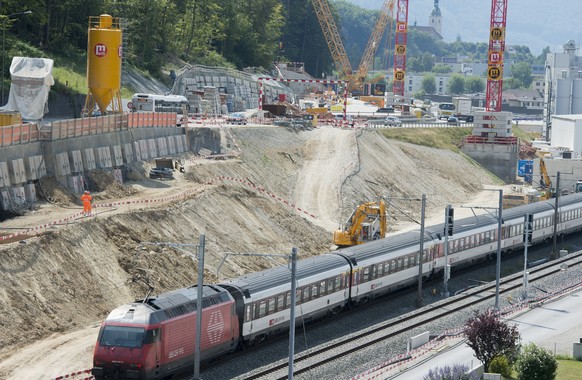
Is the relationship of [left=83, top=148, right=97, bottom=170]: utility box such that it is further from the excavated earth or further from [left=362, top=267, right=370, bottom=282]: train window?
[left=362, top=267, right=370, bottom=282]: train window


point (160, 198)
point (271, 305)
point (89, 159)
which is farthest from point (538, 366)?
point (89, 159)

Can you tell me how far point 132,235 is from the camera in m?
55.2

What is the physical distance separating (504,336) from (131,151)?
119ft

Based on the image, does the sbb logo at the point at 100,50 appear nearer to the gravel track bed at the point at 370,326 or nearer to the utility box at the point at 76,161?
the utility box at the point at 76,161

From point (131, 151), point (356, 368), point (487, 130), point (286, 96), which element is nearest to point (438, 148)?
point (487, 130)

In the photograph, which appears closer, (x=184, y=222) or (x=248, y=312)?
(x=248, y=312)

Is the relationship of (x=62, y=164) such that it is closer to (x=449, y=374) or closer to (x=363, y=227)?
(x=363, y=227)

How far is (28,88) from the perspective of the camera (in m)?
72.9

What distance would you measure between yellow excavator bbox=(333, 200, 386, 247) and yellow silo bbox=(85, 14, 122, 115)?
62.6 ft

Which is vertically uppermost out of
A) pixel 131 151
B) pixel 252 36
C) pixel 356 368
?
pixel 252 36

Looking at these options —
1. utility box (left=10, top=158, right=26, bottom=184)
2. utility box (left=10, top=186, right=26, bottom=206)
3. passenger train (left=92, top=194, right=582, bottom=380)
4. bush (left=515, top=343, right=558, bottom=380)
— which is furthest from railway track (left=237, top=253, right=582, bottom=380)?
utility box (left=10, top=158, right=26, bottom=184)

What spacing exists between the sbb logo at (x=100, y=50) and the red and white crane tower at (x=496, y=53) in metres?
72.8

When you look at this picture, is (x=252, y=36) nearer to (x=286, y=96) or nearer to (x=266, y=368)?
(x=286, y=96)

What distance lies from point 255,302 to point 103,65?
114ft
